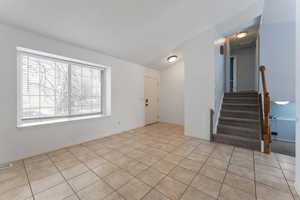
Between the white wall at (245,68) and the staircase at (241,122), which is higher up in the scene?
the white wall at (245,68)

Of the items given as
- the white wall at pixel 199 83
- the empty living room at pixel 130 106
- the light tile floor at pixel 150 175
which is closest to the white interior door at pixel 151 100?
the empty living room at pixel 130 106

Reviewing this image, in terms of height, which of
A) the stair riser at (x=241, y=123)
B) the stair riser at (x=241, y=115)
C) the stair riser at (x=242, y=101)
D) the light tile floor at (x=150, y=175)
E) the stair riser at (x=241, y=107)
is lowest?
the light tile floor at (x=150, y=175)

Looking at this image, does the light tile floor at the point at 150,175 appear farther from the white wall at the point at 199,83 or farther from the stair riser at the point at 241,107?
the stair riser at the point at 241,107

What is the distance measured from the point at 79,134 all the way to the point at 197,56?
3735mm

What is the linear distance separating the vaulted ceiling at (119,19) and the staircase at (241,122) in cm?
254

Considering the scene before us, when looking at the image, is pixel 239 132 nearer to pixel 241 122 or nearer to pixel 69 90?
pixel 241 122

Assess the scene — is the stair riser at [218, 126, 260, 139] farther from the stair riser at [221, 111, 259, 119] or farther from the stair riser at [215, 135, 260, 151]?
the stair riser at [221, 111, 259, 119]

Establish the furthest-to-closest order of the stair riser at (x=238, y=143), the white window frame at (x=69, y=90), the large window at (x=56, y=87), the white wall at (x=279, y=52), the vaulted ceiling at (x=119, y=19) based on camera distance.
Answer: the white wall at (x=279, y=52)
the stair riser at (x=238, y=143)
the large window at (x=56, y=87)
the white window frame at (x=69, y=90)
the vaulted ceiling at (x=119, y=19)

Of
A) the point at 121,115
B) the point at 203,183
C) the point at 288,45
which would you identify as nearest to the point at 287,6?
the point at 288,45

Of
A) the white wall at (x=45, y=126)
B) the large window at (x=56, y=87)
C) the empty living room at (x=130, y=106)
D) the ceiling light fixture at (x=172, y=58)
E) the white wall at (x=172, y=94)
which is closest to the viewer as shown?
the empty living room at (x=130, y=106)

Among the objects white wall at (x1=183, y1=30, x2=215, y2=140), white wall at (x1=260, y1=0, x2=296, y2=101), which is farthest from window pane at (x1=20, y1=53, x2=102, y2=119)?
white wall at (x1=260, y1=0, x2=296, y2=101)

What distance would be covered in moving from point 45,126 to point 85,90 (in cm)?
121

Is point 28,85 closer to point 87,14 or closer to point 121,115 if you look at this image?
point 87,14

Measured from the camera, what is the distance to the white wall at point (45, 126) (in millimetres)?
1993
